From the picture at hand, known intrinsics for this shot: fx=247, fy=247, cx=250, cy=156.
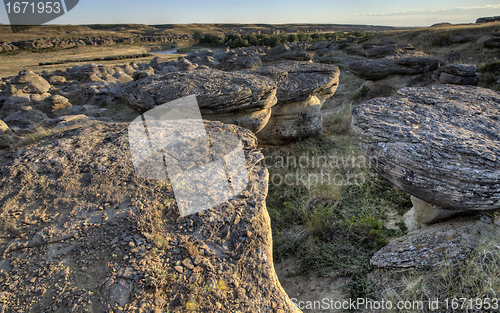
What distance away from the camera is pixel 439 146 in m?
2.61

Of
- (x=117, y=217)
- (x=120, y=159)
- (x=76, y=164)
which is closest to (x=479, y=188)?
(x=117, y=217)

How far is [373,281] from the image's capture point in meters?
2.89

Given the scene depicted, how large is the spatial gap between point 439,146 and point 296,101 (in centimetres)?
425

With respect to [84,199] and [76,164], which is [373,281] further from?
[76,164]

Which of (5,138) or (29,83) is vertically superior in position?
(29,83)

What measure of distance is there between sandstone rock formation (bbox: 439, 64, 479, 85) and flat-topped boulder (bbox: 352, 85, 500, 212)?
746cm

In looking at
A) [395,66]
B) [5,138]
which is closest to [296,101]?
[5,138]

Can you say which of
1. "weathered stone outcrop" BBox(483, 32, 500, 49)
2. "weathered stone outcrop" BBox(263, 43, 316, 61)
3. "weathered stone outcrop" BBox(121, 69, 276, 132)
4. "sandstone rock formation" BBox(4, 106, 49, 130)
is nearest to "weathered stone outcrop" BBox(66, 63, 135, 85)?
"sandstone rock formation" BBox(4, 106, 49, 130)

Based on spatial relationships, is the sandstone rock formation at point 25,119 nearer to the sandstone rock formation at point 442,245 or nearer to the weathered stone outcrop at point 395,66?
the sandstone rock formation at point 442,245

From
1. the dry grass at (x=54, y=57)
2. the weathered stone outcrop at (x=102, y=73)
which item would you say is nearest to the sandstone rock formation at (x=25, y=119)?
the weathered stone outcrop at (x=102, y=73)

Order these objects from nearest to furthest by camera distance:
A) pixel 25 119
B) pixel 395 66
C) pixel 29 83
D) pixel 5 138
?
pixel 5 138 < pixel 25 119 < pixel 395 66 < pixel 29 83

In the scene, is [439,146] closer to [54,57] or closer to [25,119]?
[25,119]

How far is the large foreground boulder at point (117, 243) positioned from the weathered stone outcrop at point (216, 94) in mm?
2214

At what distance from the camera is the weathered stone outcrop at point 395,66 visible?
10750mm
